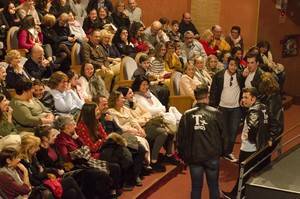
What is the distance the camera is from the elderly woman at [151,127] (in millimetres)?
6590

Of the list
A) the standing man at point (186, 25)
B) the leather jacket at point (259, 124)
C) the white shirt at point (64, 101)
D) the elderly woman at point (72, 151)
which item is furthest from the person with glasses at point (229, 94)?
the standing man at point (186, 25)

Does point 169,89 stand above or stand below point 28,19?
below

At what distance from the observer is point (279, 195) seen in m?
5.23

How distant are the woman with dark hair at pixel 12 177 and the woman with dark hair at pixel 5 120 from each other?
0.60m

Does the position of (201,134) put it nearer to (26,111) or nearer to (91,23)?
(26,111)

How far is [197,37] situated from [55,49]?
3.27 metres

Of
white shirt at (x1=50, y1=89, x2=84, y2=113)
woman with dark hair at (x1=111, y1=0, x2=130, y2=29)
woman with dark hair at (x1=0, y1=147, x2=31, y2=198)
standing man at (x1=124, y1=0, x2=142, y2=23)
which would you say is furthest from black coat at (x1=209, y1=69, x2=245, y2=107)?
standing man at (x1=124, y1=0, x2=142, y2=23)

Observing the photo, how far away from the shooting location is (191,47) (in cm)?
973

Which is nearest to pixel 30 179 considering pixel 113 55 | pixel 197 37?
pixel 113 55

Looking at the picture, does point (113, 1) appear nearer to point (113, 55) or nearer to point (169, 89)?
point (113, 55)

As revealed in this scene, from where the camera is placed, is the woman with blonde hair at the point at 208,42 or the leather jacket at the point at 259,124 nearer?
the leather jacket at the point at 259,124

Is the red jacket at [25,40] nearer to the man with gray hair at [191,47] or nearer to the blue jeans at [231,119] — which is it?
the blue jeans at [231,119]

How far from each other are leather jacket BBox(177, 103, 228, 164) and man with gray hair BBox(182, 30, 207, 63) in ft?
14.3

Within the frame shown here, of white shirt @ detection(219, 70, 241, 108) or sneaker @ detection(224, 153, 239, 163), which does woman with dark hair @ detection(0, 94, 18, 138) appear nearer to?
white shirt @ detection(219, 70, 241, 108)
